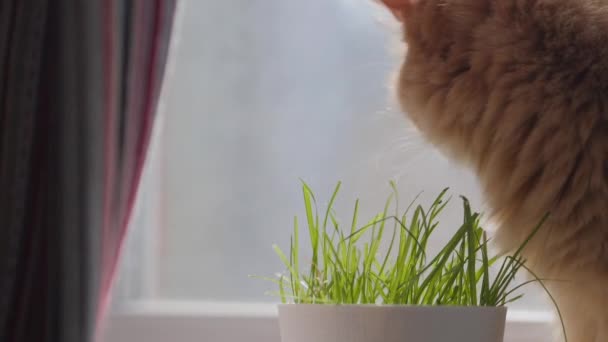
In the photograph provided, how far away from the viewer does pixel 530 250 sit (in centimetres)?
96

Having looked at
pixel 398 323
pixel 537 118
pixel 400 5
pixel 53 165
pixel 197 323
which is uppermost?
pixel 400 5

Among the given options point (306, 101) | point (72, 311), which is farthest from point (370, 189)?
point (72, 311)

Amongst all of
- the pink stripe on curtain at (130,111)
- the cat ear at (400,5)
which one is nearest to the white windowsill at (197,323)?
the pink stripe on curtain at (130,111)

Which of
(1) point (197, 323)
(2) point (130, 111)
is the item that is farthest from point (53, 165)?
(1) point (197, 323)

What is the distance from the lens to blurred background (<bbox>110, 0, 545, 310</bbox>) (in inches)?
61.3

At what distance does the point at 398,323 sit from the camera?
0.71 m

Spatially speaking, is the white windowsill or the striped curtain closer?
the striped curtain

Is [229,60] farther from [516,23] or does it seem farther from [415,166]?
[516,23]

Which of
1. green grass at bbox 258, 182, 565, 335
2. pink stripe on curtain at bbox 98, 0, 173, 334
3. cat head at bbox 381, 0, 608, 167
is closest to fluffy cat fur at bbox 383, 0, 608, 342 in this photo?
cat head at bbox 381, 0, 608, 167

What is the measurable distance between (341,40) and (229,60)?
250 millimetres

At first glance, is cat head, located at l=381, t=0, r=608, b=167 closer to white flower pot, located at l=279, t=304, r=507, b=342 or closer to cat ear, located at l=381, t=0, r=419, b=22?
cat ear, located at l=381, t=0, r=419, b=22

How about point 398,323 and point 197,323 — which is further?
point 197,323

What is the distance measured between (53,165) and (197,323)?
535 mm

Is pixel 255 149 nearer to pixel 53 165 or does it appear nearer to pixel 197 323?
pixel 197 323
